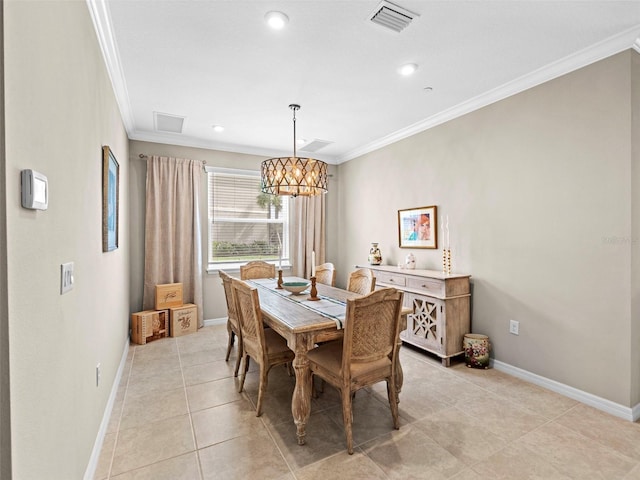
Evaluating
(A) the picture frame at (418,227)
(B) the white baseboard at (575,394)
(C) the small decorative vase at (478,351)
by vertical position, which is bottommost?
(B) the white baseboard at (575,394)

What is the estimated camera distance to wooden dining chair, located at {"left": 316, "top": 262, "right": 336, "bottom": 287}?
383cm

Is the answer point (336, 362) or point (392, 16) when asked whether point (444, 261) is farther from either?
point (392, 16)

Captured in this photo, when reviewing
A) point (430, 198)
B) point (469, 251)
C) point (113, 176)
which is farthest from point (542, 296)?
point (113, 176)

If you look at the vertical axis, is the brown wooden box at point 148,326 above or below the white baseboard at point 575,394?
above

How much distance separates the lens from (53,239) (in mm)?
1261

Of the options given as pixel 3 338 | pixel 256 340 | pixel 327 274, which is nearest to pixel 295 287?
pixel 256 340

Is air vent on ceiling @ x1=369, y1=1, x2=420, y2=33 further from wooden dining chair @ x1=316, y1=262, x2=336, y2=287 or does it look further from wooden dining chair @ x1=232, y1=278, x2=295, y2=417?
wooden dining chair @ x1=316, y1=262, x2=336, y2=287

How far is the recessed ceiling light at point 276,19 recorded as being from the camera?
2079 mm

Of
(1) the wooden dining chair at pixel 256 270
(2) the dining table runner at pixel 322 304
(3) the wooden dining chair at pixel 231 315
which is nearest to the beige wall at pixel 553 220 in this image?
(2) the dining table runner at pixel 322 304

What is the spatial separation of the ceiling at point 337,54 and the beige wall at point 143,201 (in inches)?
25.3

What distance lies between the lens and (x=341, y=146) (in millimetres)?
5078

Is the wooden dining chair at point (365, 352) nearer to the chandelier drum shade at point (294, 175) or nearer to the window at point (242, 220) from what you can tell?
the chandelier drum shade at point (294, 175)

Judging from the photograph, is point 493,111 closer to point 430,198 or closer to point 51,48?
point 430,198

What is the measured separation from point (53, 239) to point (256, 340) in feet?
5.08
